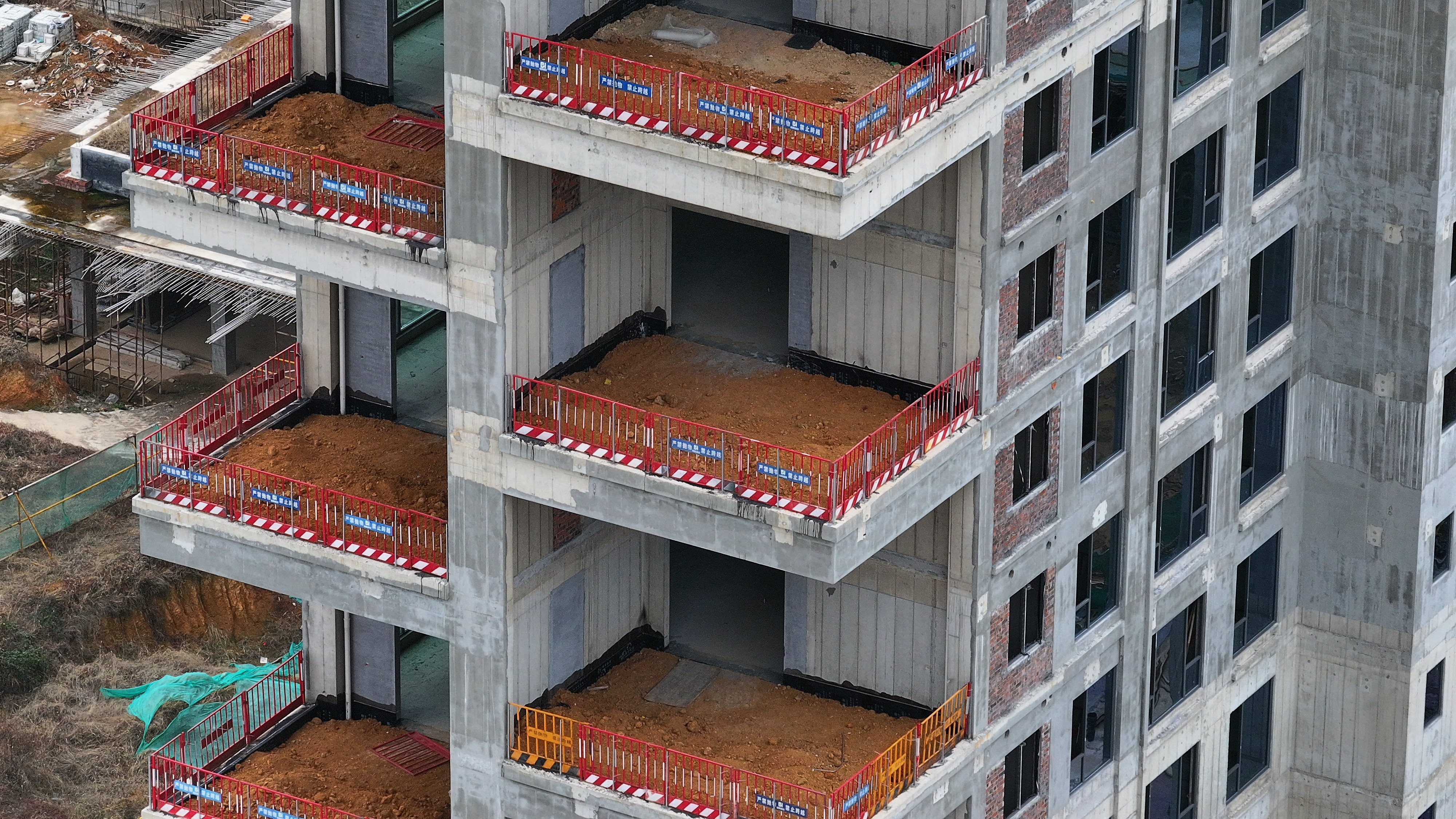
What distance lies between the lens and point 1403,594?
69250mm

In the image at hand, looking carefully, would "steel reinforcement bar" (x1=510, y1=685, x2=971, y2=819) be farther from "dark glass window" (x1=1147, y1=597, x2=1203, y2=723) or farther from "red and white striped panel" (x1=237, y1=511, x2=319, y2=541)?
"dark glass window" (x1=1147, y1=597, x2=1203, y2=723)

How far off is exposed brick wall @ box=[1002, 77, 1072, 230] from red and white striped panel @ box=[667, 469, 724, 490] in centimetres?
668

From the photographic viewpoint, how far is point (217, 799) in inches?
2372

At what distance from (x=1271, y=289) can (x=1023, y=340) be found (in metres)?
11.4

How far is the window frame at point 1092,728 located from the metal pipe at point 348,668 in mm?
13807

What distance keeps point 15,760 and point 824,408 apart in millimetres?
35417

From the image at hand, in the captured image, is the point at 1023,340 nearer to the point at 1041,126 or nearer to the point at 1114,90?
the point at 1041,126

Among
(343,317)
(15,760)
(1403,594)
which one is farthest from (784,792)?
(15,760)

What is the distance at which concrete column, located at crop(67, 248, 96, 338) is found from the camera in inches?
4181

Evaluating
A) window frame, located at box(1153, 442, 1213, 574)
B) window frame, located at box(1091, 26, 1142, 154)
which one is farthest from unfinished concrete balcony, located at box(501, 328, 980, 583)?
window frame, located at box(1153, 442, 1213, 574)

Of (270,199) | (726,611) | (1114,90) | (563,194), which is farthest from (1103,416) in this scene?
(270,199)

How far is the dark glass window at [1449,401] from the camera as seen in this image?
226 feet

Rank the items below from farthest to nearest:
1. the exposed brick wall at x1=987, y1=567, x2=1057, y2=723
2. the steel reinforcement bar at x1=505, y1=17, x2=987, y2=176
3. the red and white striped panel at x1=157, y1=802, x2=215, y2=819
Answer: the red and white striped panel at x1=157, y1=802, x2=215, y2=819
the exposed brick wall at x1=987, y1=567, x2=1057, y2=723
the steel reinforcement bar at x1=505, y1=17, x2=987, y2=176

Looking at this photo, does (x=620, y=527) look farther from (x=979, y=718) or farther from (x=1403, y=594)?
(x=1403, y=594)
